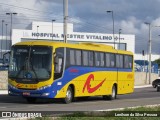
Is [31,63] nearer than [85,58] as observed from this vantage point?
Yes

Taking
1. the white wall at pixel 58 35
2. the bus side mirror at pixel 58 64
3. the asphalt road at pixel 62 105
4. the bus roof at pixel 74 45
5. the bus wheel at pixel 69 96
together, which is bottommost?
the asphalt road at pixel 62 105

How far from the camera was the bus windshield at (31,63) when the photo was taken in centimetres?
2430

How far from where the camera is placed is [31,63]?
24422mm

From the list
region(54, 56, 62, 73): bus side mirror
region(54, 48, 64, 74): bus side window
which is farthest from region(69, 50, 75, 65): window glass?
region(54, 56, 62, 73): bus side mirror

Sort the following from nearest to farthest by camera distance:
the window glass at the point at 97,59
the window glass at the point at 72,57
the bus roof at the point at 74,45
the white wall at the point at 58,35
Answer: the bus roof at the point at 74,45, the window glass at the point at 72,57, the window glass at the point at 97,59, the white wall at the point at 58,35

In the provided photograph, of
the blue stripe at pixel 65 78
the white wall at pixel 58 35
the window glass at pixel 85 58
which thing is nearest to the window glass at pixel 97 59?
the blue stripe at pixel 65 78

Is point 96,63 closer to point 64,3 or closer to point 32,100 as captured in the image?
point 32,100

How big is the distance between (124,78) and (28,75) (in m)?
10.1

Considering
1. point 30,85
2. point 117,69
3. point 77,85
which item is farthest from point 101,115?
point 117,69

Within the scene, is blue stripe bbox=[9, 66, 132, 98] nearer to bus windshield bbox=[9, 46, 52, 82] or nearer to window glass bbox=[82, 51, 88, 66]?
window glass bbox=[82, 51, 88, 66]

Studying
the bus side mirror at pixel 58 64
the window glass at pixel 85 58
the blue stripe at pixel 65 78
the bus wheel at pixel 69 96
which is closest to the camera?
the blue stripe at pixel 65 78

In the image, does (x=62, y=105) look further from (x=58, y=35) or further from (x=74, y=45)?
(x=58, y=35)

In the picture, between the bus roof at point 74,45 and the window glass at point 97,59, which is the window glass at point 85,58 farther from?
the window glass at point 97,59

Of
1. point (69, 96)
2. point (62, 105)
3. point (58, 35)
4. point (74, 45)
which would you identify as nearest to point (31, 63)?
point (62, 105)
